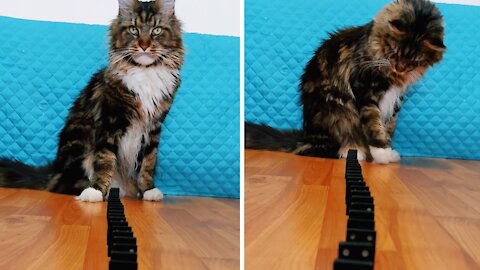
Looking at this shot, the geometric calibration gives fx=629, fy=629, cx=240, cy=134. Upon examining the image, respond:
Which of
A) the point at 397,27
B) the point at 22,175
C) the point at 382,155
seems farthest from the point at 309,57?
the point at 22,175

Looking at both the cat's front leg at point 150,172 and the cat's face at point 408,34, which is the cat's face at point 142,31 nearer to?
the cat's front leg at point 150,172

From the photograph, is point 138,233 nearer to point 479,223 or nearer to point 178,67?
point 178,67

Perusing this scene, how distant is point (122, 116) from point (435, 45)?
1.04 metres

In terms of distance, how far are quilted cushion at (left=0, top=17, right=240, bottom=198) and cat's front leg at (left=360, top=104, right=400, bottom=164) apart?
0.46 meters

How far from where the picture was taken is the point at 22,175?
1.87 m

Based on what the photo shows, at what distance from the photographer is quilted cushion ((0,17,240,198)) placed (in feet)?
6.10

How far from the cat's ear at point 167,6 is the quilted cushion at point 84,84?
10 cm

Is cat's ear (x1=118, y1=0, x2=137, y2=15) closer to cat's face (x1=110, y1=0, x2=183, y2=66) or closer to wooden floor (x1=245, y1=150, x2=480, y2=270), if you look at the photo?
cat's face (x1=110, y1=0, x2=183, y2=66)

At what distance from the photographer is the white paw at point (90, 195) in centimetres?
178

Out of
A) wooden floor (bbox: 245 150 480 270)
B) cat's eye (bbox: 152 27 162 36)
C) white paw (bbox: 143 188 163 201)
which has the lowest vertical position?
white paw (bbox: 143 188 163 201)

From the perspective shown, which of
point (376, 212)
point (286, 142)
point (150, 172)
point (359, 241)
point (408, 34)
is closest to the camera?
point (359, 241)

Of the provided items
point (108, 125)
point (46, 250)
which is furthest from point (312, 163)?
point (46, 250)

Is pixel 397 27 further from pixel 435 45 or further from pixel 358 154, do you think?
pixel 358 154

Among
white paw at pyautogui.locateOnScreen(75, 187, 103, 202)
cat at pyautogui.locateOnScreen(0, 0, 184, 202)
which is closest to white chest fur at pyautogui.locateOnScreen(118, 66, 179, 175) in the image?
cat at pyautogui.locateOnScreen(0, 0, 184, 202)
